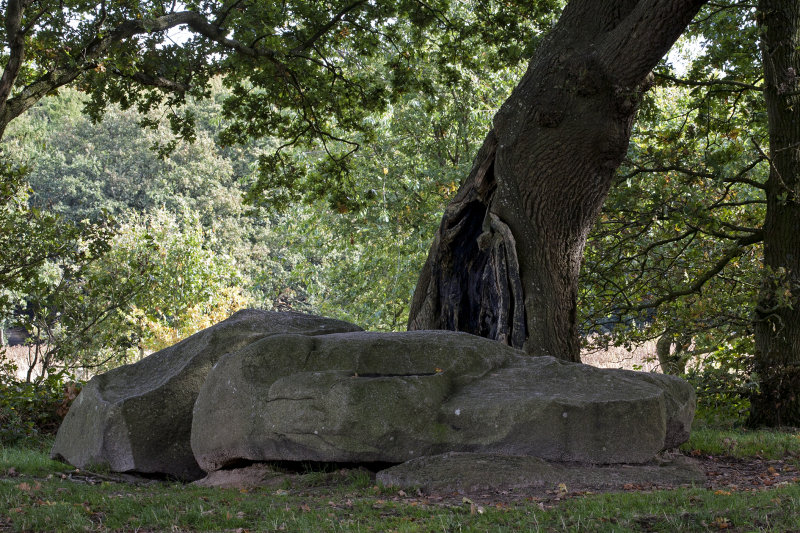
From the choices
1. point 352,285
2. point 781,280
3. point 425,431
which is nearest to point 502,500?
point 425,431

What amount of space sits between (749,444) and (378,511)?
584 cm

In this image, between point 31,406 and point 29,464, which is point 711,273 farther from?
point 31,406

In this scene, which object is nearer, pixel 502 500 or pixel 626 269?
pixel 502 500

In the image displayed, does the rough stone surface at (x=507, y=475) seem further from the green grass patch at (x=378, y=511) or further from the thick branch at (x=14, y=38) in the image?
the thick branch at (x=14, y=38)

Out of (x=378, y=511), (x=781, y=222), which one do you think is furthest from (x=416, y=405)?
(x=781, y=222)

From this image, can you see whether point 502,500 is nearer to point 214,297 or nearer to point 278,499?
point 278,499

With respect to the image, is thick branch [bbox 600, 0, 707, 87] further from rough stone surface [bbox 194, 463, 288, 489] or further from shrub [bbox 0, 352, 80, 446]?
shrub [bbox 0, 352, 80, 446]

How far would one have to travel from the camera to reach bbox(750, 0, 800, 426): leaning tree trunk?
11633 mm

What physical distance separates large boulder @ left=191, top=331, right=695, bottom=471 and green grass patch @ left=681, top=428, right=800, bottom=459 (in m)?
1.21

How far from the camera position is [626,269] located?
551 inches

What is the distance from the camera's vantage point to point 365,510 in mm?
6043

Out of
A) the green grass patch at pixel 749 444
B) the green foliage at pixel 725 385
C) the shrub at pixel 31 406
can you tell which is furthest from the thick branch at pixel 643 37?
the shrub at pixel 31 406

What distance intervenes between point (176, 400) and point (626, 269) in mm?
8477

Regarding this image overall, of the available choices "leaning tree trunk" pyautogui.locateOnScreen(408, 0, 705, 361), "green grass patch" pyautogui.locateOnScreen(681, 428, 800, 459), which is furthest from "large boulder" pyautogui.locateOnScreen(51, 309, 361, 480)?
"green grass patch" pyautogui.locateOnScreen(681, 428, 800, 459)
